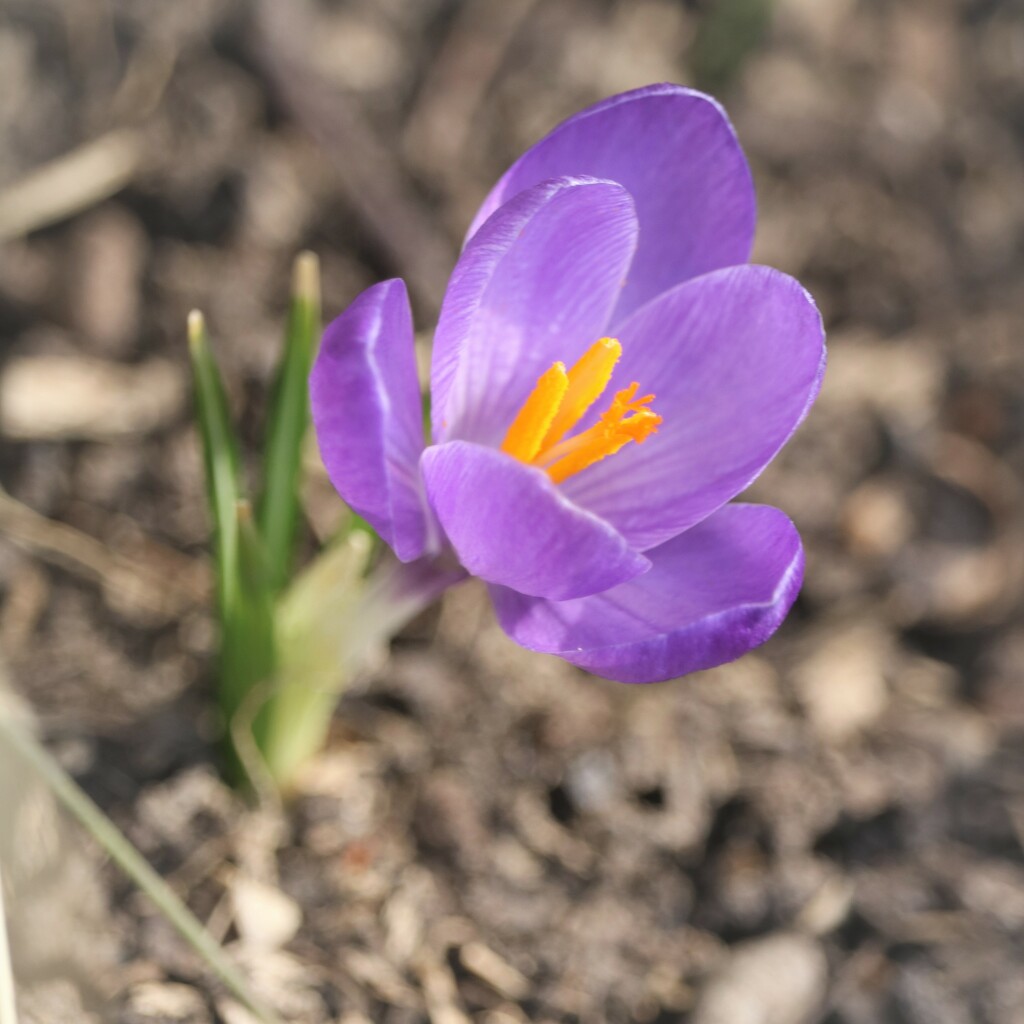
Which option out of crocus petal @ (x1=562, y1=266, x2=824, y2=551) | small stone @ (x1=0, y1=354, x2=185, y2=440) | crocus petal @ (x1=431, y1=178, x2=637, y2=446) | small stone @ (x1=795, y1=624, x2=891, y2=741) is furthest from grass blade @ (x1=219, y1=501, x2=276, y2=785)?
small stone @ (x1=795, y1=624, x2=891, y2=741)

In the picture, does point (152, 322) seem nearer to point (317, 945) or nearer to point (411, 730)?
point (411, 730)

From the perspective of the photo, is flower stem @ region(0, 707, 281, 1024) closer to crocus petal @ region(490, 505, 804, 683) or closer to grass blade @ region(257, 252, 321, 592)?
grass blade @ region(257, 252, 321, 592)

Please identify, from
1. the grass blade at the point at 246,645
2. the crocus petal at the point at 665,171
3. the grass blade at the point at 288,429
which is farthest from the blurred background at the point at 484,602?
the crocus petal at the point at 665,171

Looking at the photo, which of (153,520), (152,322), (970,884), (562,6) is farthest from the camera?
(562,6)

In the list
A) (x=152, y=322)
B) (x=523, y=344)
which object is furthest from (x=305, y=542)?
(x=523, y=344)

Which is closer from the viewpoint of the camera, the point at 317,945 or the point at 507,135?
the point at 317,945

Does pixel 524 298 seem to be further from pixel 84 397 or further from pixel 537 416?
pixel 84 397

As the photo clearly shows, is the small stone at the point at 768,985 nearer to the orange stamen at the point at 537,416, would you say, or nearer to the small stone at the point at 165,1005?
the small stone at the point at 165,1005
